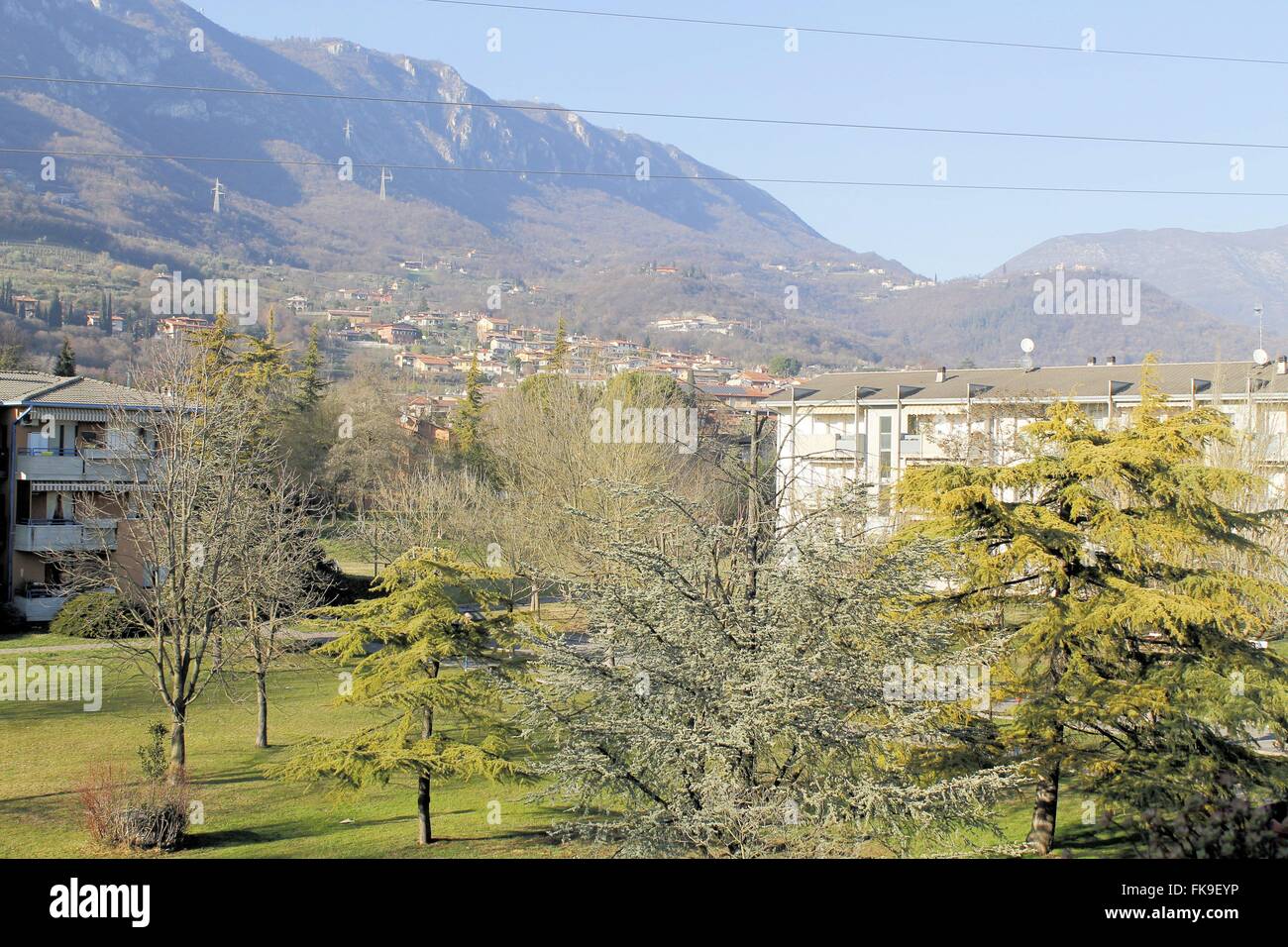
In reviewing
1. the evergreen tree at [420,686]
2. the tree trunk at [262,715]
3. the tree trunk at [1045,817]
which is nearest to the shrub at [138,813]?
the evergreen tree at [420,686]

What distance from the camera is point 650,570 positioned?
28.7 ft

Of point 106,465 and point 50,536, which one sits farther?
point 106,465

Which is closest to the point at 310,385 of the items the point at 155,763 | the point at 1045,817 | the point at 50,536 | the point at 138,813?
the point at 50,536

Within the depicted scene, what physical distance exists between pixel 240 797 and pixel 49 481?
1986 cm

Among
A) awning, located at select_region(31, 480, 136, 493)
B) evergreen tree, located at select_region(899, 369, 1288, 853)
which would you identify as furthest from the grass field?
awning, located at select_region(31, 480, 136, 493)

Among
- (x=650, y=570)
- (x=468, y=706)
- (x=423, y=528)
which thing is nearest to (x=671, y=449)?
(x=423, y=528)

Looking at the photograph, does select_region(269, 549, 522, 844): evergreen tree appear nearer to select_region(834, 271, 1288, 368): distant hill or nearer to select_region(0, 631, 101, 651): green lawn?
select_region(0, 631, 101, 651): green lawn

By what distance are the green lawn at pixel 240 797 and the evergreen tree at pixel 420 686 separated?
3.25ft

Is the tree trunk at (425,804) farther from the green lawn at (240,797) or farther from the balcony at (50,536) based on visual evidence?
the balcony at (50,536)

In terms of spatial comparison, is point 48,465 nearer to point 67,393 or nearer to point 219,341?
point 67,393

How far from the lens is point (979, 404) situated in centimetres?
3703

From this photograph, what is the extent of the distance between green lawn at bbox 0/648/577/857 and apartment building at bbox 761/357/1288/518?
43.5 ft

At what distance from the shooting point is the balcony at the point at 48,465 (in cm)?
3203
